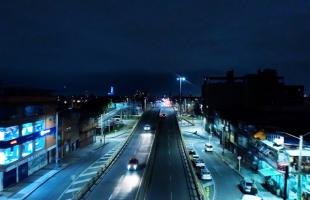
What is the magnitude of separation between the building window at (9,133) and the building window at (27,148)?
3216 millimetres

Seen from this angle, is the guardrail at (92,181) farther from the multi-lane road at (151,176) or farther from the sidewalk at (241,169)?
the sidewalk at (241,169)

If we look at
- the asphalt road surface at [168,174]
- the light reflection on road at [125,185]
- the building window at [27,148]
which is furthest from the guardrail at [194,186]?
the building window at [27,148]

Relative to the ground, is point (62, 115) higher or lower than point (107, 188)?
higher

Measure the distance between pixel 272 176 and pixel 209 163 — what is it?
777 inches

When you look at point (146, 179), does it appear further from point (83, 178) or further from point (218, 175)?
point (218, 175)

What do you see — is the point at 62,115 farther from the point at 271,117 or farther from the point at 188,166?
the point at 271,117

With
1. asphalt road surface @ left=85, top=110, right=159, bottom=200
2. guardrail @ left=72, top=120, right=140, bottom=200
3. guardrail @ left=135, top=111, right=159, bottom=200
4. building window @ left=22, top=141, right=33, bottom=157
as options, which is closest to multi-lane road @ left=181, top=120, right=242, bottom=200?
guardrail @ left=135, top=111, right=159, bottom=200

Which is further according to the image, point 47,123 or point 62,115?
point 62,115

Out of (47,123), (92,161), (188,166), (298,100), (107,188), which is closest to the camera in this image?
(107,188)

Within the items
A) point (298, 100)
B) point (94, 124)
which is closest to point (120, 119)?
point (94, 124)

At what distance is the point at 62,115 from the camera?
78188mm

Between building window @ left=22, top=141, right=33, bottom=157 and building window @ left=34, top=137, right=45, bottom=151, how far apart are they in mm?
1594

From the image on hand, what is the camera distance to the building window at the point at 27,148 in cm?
5689

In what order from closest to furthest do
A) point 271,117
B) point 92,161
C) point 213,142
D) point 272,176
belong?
1. point 272,176
2. point 92,161
3. point 271,117
4. point 213,142
